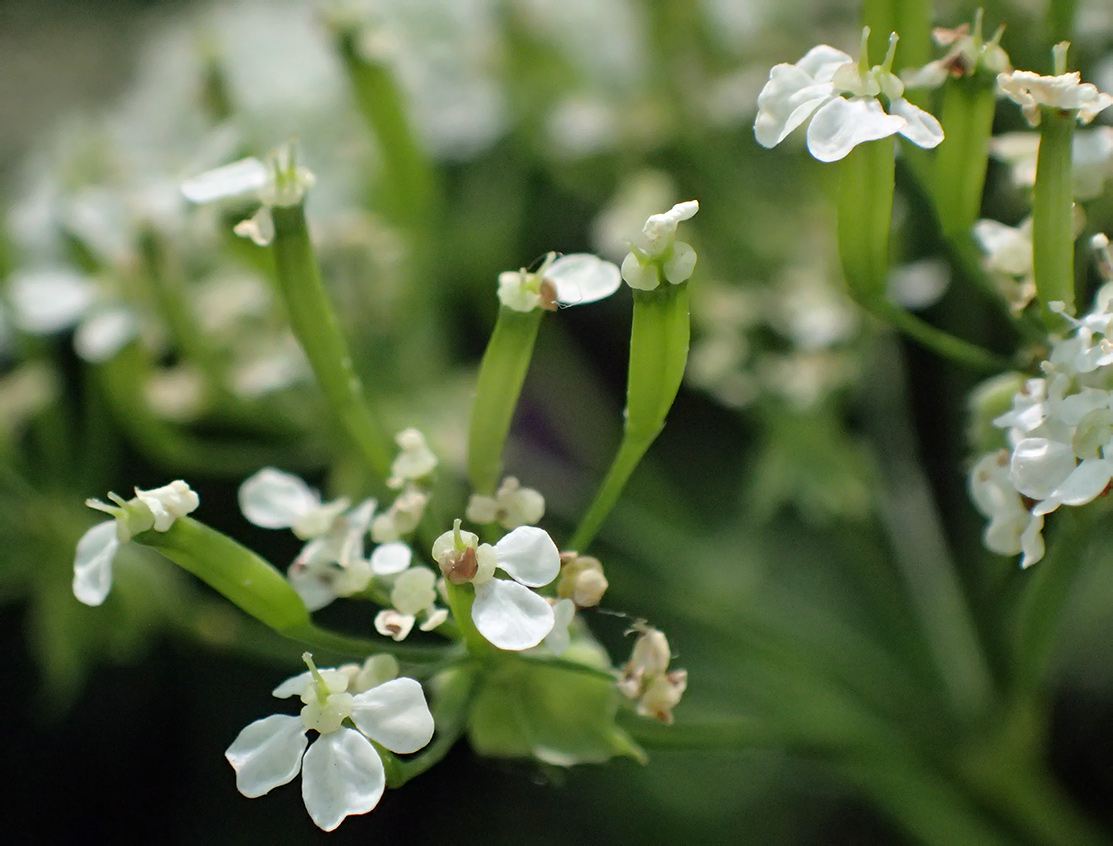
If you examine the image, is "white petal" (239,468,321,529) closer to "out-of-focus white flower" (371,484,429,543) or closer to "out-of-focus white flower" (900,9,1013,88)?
"out-of-focus white flower" (371,484,429,543)

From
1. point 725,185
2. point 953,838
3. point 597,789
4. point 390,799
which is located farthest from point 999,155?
point 390,799

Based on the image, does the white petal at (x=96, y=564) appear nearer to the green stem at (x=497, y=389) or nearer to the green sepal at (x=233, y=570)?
the green sepal at (x=233, y=570)

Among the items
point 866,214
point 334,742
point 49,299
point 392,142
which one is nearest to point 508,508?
point 334,742

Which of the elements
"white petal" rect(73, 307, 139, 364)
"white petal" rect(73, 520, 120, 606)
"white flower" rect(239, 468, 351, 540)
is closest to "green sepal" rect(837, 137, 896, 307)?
"white flower" rect(239, 468, 351, 540)

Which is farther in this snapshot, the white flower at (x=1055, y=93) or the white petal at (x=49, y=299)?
the white petal at (x=49, y=299)

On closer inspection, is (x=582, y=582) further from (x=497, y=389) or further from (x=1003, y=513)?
(x=1003, y=513)

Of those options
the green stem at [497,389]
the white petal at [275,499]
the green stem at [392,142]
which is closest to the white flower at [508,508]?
the green stem at [497,389]
